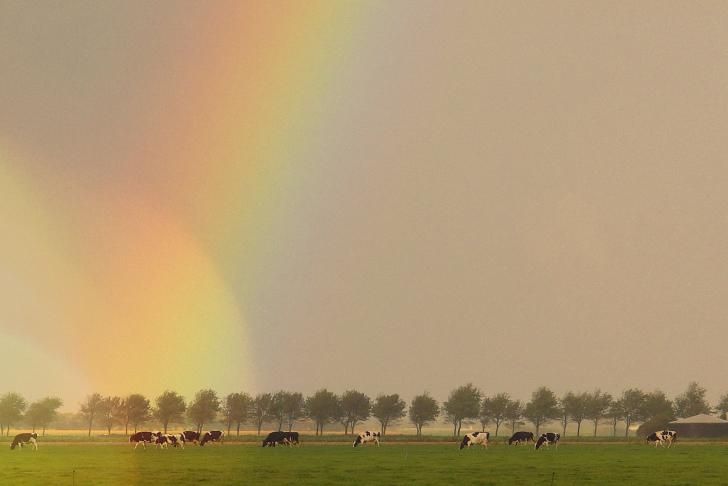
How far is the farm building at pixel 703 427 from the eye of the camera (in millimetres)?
151000

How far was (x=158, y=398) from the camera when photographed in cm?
18662

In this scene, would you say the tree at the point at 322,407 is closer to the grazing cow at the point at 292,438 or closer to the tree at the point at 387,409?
the tree at the point at 387,409

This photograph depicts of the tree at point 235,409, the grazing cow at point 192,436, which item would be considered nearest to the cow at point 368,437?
the grazing cow at point 192,436

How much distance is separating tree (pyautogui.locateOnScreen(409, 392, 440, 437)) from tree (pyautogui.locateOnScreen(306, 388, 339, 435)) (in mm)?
17721

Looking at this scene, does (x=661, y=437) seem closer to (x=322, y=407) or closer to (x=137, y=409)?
(x=322, y=407)

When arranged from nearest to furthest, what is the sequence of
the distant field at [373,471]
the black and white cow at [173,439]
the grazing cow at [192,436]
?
the distant field at [373,471] → the black and white cow at [173,439] → the grazing cow at [192,436]

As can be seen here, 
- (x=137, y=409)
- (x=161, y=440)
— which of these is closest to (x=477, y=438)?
(x=161, y=440)

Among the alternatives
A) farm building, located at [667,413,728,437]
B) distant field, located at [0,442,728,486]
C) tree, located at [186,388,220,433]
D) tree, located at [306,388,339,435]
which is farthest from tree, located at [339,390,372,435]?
distant field, located at [0,442,728,486]

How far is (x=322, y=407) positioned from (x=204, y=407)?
2639 cm

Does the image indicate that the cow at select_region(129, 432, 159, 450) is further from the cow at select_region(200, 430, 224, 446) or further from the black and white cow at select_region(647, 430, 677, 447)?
the black and white cow at select_region(647, 430, 677, 447)

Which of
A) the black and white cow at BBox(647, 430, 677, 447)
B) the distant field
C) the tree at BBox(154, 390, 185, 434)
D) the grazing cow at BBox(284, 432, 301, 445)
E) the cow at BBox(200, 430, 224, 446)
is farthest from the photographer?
the tree at BBox(154, 390, 185, 434)

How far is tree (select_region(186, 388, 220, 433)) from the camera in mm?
189250

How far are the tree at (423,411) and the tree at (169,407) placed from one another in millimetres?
51731

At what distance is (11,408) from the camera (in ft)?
640
